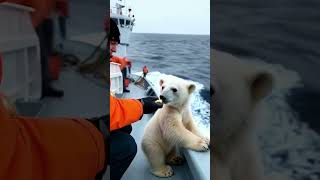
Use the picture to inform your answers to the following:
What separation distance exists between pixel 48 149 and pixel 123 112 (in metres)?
0.84

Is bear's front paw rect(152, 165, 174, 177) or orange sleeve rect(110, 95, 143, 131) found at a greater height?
orange sleeve rect(110, 95, 143, 131)

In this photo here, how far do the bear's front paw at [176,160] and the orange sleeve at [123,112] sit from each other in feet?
2.65

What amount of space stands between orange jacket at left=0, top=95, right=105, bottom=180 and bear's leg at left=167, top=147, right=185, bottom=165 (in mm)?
1632

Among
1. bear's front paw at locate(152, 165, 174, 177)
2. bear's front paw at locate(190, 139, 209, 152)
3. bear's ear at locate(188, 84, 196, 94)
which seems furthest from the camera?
bear's ear at locate(188, 84, 196, 94)

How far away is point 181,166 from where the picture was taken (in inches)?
87.5

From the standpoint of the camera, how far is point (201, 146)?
1901 millimetres

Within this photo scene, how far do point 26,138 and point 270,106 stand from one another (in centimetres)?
37

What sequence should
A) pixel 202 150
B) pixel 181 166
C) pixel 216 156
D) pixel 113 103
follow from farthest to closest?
pixel 181 166
pixel 202 150
pixel 113 103
pixel 216 156

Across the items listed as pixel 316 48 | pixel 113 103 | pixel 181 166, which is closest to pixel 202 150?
pixel 181 166

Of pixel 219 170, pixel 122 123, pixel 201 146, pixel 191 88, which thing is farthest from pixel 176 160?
pixel 219 170

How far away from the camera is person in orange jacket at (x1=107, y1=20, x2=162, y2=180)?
4.50ft

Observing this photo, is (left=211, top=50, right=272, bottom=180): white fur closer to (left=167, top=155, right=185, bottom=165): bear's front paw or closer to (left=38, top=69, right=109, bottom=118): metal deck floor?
(left=38, top=69, right=109, bottom=118): metal deck floor

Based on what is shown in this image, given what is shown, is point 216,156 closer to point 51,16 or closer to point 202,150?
point 51,16

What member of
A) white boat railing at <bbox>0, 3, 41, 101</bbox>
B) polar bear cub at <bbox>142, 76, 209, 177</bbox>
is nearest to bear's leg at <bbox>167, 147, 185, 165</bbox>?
polar bear cub at <bbox>142, 76, 209, 177</bbox>
